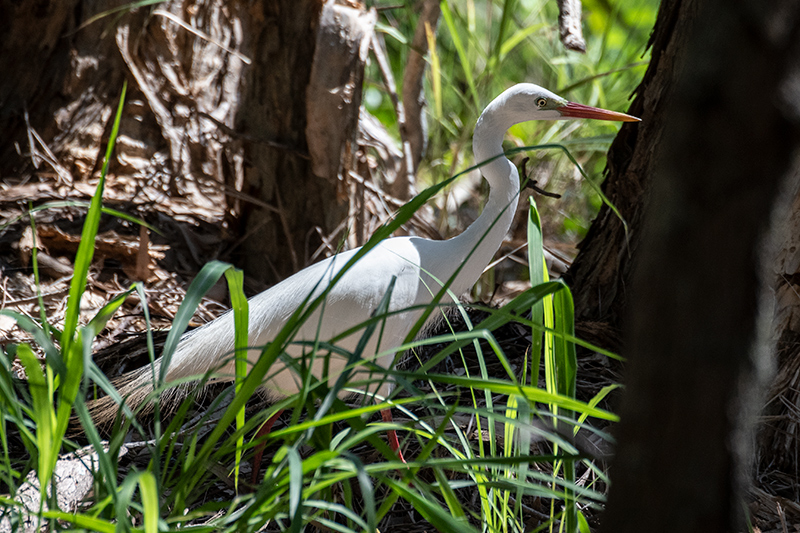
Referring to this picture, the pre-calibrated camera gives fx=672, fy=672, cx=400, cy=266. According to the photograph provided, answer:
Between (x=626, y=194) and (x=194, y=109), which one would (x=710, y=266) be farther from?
(x=194, y=109)

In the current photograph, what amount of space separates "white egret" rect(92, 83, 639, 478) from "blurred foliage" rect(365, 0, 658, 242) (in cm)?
86

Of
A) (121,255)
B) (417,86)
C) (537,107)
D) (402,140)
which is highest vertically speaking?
(417,86)

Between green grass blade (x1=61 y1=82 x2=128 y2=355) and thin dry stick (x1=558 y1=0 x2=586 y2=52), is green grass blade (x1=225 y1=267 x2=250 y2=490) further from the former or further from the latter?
thin dry stick (x1=558 y1=0 x2=586 y2=52)

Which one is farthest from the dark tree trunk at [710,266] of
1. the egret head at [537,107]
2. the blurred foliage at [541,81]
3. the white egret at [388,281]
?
the blurred foliage at [541,81]

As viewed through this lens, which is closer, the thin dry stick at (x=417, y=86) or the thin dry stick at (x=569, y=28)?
the thin dry stick at (x=569, y=28)

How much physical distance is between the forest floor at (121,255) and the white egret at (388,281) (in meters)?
0.37

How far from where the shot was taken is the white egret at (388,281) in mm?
1886

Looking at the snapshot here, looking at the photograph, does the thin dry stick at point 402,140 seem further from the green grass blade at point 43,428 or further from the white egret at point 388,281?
the green grass blade at point 43,428

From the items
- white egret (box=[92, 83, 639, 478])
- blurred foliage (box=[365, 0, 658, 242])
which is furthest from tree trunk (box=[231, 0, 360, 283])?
white egret (box=[92, 83, 639, 478])

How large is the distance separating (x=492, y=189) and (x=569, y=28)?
19.2 inches

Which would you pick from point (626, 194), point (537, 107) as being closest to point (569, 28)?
point (537, 107)

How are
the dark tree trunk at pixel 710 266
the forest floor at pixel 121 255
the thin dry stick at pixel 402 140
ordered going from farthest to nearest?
the thin dry stick at pixel 402 140, the forest floor at pixel 121 255, the dark tree trunk at pixel 710 266

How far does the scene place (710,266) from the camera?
0.58 m

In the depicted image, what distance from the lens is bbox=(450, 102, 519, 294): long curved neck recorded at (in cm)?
193
